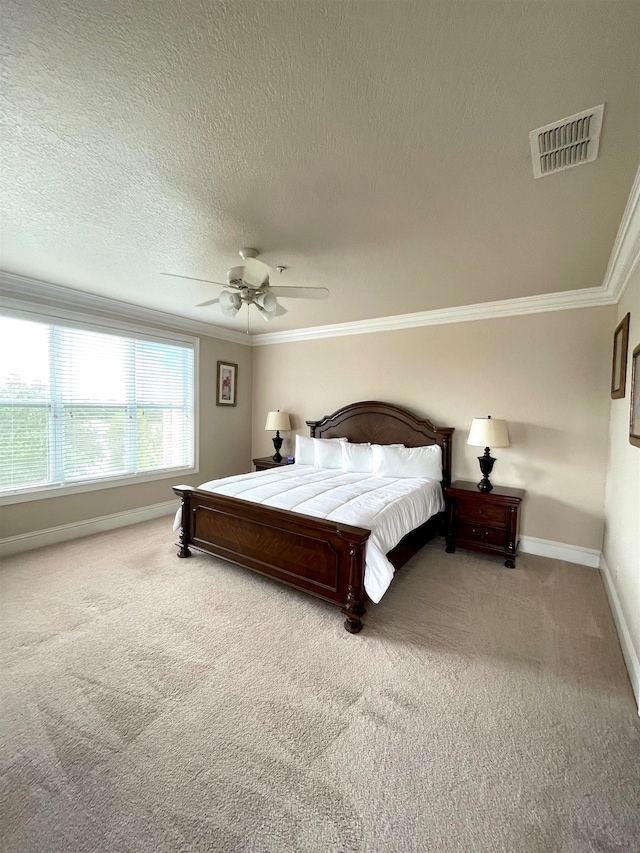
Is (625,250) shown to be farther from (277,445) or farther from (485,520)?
(277,445)

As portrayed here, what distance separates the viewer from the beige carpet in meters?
1.19

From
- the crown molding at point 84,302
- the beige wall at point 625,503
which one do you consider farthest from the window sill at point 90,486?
the beige wall at point 625,503

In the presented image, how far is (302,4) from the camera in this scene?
1008 mm

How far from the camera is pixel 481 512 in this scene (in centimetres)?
340

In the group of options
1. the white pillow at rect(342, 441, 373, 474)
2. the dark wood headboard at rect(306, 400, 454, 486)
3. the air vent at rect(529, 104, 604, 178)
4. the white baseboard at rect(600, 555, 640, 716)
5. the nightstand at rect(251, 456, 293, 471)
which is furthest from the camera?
the nightstand at rect(251, 456, 293, 471)

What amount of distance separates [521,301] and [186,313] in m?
3.84

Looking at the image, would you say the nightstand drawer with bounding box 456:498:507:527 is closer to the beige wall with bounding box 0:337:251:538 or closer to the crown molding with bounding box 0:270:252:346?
the beige wall with bounding box 0:337:251:538

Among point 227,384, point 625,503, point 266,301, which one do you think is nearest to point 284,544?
point 266,301

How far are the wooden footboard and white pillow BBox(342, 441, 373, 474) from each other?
1714mm

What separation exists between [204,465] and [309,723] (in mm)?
3990

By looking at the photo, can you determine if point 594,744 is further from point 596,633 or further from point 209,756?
point 209,756

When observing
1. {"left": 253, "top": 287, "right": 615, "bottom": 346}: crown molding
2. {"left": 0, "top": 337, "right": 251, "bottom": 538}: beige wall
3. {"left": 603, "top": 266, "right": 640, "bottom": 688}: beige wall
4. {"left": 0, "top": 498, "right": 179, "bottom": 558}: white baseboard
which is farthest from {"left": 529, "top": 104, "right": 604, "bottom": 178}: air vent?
{"left": 0, "top": 498, "right": 179, "bottom": 558}: white baseboard

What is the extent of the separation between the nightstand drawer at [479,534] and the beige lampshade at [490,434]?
816 mm

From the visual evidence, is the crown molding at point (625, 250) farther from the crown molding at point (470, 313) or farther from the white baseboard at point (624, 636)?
the white baseboard at point (624, 636)
